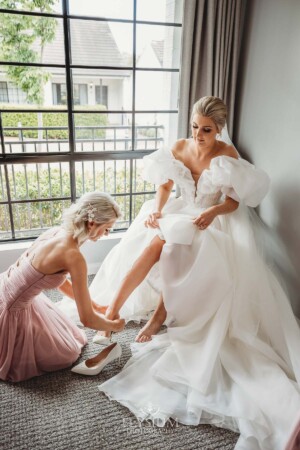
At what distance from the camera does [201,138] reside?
6.43 ft

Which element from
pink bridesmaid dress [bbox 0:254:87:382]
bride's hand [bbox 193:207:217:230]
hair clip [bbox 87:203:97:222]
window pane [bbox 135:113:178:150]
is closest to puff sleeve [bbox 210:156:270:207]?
bride's hand [bbox 193:207:217:230]

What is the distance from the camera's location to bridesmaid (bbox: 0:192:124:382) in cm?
152

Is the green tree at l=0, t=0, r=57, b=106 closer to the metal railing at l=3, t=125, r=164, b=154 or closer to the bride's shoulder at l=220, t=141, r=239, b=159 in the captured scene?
the metal railing at l=3, t=125, r=164, b=154

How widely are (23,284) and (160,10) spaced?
6.84 feet

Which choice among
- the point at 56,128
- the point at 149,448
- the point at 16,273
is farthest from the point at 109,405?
the point at 56,128

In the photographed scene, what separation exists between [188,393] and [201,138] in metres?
1.32

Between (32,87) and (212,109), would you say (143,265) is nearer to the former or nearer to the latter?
(212,109)

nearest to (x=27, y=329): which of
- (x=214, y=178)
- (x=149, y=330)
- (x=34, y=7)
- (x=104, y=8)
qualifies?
(x=149, y=330)

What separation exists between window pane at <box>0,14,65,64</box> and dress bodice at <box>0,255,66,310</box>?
145 centimetres

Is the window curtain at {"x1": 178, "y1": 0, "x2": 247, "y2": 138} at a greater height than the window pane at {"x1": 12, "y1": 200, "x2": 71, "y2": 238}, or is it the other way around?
the window curtain at {"x1": 178, "y1": 0, "x2": 247, "y2": 138}

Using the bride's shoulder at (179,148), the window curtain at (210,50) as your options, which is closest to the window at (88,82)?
the window curtain at (210,50)

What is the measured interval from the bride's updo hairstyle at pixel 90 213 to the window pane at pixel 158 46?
1.44m

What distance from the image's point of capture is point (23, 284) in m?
1.57

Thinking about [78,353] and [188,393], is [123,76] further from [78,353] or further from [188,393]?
[188,393]
